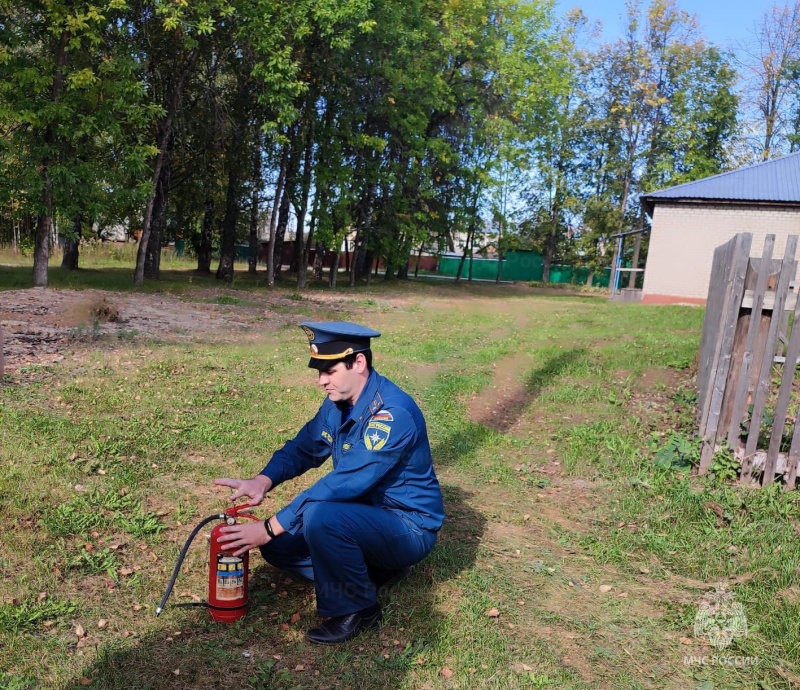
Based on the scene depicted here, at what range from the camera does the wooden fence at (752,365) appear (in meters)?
5.22

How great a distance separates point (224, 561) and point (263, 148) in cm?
2294

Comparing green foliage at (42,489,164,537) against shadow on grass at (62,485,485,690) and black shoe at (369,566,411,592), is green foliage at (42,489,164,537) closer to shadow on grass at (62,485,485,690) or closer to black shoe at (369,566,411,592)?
shadow on grass at (62,485,485,690)

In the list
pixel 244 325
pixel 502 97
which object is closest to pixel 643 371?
pixel 244 325

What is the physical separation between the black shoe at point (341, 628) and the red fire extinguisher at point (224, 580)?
41 cm

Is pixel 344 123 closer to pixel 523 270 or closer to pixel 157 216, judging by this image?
pixel 157 216

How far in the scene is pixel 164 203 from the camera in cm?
2167

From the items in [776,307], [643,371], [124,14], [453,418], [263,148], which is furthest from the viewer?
[263,148]

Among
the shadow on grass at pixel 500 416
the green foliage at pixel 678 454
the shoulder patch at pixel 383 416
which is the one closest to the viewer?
the shoulder patch at pixel 383 416

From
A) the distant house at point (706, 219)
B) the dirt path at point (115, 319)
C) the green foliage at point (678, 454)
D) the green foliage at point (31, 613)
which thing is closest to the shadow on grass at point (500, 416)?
the green foliage at point (678, 454)

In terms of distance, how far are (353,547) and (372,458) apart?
1.46 ft

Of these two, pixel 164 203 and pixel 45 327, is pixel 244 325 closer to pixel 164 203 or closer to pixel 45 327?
pixel 45 327

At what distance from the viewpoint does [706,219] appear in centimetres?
2411

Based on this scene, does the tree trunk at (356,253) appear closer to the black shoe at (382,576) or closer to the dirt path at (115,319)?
the dirt path at (115,319)

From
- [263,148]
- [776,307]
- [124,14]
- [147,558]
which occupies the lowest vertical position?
[147,558]
